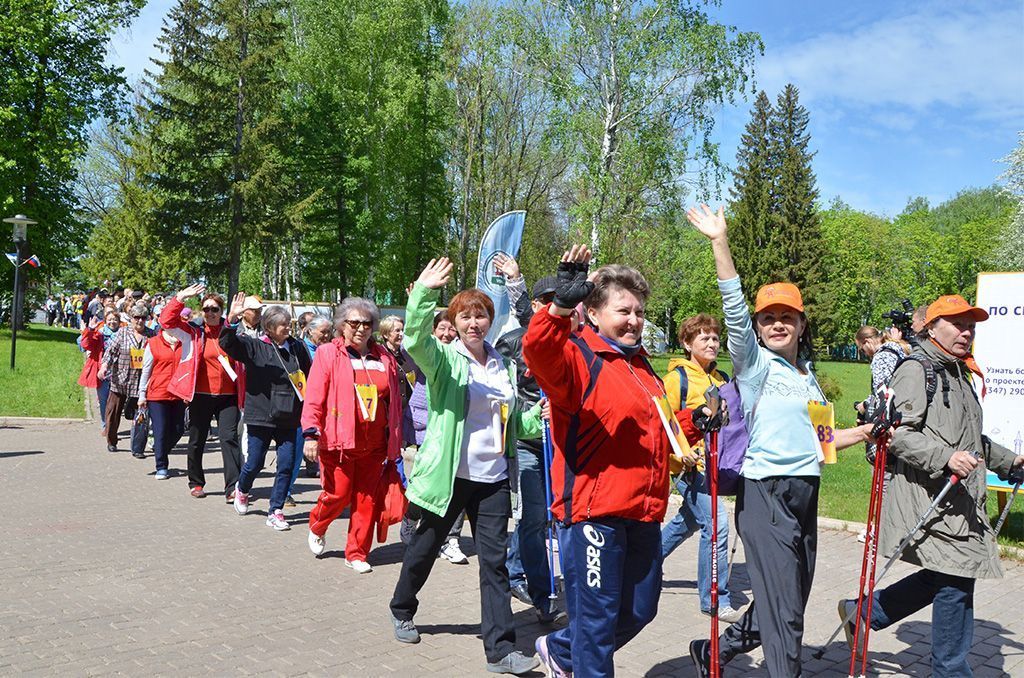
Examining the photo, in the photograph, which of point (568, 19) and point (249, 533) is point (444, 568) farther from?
point (568, 19)

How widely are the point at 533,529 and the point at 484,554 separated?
97 centimetres

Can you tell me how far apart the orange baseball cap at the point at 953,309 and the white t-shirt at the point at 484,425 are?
2.37 m

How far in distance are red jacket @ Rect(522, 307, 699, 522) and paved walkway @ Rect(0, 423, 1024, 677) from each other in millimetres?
1753

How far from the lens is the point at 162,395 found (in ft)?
35.5

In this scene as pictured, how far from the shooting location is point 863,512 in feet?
30.7

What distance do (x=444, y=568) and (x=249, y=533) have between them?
6.99 feet

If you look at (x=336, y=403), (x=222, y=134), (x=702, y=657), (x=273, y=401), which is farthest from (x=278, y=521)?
(x=222, y=134)

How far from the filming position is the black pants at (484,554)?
16.3 ft

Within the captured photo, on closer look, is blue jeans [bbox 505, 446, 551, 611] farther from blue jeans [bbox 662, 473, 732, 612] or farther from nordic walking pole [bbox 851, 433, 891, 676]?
nordic walking pole [bbox 851, 433, 891, 676]

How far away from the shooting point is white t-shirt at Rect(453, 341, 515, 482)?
522 cm

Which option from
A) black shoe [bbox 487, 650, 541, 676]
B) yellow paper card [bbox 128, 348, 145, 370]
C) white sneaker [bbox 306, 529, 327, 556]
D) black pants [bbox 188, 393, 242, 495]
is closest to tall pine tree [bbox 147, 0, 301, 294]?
yellow paper card [bbox 128, 348, 145, 370]

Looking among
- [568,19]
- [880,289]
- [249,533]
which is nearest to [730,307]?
[249,533]

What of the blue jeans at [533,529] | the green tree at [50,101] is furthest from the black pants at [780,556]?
the green tree at [50,101]

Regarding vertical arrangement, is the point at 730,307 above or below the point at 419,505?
above
